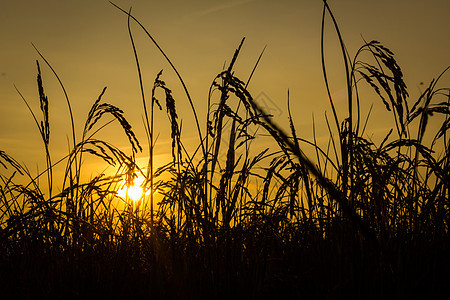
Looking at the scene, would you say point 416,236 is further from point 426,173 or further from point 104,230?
point 104,230

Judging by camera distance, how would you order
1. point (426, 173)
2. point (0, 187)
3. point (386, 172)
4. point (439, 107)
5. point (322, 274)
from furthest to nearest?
point (0, 187) → point (426, 173) → point (386, 172) → point (439, 107) → point (322, 274)

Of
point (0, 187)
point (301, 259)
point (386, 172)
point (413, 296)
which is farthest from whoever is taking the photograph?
point (0, 187)

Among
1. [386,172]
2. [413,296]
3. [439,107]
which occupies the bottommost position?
[413,296]

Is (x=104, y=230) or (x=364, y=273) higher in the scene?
(x=104, y=230)

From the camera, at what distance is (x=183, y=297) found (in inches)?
87.7

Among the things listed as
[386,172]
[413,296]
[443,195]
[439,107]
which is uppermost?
[439,107]

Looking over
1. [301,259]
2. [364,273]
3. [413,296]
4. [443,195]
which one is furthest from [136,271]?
[443,195]

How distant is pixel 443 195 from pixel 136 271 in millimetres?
1599

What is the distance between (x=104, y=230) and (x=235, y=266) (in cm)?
125

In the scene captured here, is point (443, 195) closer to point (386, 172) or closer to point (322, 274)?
point (386, 172)

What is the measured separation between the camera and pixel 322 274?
2.37 metres

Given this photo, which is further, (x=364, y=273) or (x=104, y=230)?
(x=104, y=230)

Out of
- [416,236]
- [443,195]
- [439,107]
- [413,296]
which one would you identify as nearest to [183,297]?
[413,296]

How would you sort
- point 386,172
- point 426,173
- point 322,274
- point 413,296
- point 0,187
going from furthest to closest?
1. point 0,187
2. point 426,173
3. point 386,172
4. point 322,274
5. point 413,296
